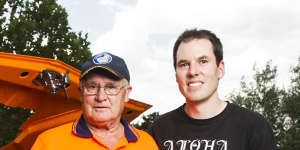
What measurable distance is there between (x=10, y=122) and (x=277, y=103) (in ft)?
104

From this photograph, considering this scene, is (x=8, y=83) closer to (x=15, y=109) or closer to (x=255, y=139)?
(x=255, y=139)

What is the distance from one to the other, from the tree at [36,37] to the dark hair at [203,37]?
11437 millimetres

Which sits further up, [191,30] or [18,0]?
[18,0]

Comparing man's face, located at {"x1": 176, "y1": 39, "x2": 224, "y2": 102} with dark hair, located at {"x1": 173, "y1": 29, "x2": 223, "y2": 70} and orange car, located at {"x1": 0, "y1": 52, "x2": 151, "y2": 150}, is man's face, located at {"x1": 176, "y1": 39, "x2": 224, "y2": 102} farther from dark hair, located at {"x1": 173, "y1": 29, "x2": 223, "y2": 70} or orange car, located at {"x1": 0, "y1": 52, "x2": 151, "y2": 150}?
orange car, located at {"x1": 0, "y1": 52, "x2": 151, "y2": 150}

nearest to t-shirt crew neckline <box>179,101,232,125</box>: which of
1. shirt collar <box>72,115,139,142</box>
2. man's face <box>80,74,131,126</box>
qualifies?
shirt collar <box>72,115,139,142</box>

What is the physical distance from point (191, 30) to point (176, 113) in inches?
32.2

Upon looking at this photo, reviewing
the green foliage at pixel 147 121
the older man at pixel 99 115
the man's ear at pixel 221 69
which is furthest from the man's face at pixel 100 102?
the green foliage at pixel 147 121

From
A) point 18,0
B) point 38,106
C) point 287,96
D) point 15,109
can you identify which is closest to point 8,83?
point 38,106

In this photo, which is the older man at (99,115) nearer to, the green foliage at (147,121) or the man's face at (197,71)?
the man's face at (197,71)

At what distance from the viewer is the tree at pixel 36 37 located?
14.1 meters

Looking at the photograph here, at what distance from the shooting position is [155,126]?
12.3 feet

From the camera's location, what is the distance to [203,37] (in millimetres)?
3408

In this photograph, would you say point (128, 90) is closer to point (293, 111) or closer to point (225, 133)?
point (225, 133)

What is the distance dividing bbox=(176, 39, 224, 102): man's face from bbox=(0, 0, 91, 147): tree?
11582 millimetres
